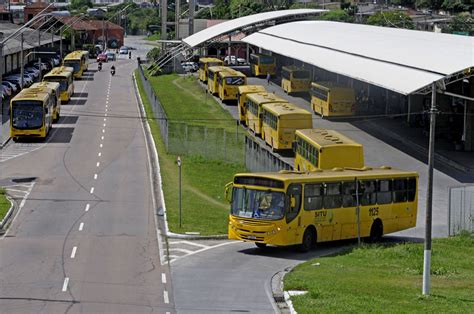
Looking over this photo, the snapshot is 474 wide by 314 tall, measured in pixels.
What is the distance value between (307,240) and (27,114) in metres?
33.0

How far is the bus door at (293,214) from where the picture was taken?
35.4 metres

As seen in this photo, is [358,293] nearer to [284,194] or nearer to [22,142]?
[284,194]

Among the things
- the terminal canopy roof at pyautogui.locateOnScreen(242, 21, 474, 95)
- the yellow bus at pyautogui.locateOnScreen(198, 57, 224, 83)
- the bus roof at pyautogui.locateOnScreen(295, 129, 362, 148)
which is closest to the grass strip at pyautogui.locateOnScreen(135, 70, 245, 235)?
the bus roof at pyautogui.locateOnScreen(295, 129, 362, 148)

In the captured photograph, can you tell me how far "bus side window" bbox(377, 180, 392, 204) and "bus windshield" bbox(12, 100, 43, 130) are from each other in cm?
3159

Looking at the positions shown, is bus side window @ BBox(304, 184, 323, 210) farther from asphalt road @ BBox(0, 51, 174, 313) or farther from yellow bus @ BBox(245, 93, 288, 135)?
yellow bus @ BBox(245, 93, 288, 135)

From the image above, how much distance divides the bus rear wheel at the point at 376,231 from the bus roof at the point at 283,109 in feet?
73.7

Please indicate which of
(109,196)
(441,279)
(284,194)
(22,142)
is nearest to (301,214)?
(284,194)

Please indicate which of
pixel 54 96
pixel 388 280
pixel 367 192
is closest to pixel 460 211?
pixel 367 192

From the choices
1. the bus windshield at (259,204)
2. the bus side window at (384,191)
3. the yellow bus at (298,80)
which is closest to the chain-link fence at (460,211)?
the bus side window at (384,191)

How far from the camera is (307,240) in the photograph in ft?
120

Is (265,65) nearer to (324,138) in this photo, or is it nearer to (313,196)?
(324,138)

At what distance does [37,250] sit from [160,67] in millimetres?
94116

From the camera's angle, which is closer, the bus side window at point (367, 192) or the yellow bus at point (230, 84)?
the bus side window at point (367, 192)

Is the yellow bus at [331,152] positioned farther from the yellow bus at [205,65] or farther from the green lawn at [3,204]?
the yellow bus at [205,65]
